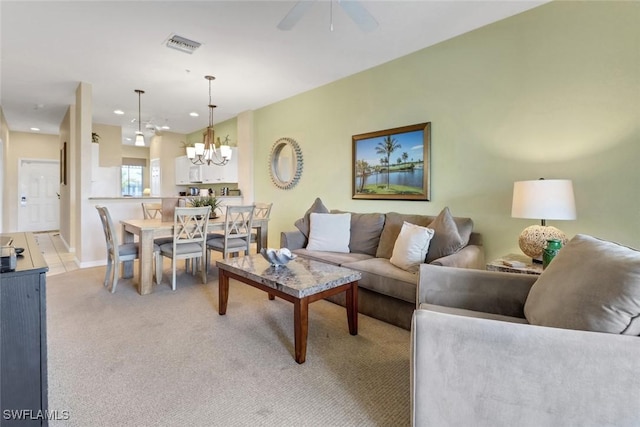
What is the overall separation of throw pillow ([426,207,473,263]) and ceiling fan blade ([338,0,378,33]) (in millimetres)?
1655

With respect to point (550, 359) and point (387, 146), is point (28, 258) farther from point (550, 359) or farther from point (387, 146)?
point (387, 146)

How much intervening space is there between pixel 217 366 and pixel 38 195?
28.8 ft

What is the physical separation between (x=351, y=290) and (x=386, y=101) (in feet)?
7.71

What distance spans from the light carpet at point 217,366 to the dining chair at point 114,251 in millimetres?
407

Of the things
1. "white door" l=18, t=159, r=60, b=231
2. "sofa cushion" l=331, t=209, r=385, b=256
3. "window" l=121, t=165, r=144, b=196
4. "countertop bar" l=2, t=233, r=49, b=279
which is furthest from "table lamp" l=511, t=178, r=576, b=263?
"window" l=121, t=165, r=144, b=196

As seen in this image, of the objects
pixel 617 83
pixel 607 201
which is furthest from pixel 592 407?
pixel 617 83

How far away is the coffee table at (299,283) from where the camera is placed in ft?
6.69

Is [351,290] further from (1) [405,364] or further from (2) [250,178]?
(2) [250,178]

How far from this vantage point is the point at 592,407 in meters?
1.05

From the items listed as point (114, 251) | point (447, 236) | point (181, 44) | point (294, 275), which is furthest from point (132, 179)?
point (447, 236)

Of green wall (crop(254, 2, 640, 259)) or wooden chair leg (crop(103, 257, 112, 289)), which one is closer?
green wall (crop(254, 2, 640, 259))

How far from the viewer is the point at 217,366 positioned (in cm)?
199

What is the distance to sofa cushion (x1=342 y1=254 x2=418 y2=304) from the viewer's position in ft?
7.98

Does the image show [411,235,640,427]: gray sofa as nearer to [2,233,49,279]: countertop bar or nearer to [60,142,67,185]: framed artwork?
[2,233,49,279]: countertop bar
